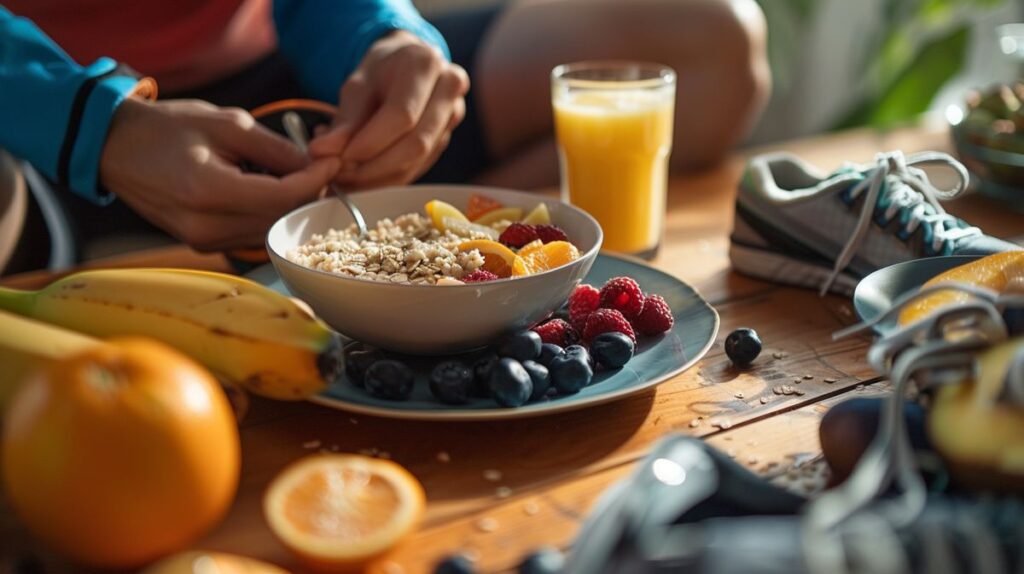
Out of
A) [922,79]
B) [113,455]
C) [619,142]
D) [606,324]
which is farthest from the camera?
[922,79]

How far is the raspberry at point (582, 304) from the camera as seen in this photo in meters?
0.90

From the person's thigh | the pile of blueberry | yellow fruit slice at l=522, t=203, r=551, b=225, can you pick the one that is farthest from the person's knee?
the pile of blueberry

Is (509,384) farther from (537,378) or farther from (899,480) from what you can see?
(899,480)

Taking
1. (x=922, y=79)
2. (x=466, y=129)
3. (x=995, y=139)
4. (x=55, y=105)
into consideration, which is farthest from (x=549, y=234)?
(x=922, y=79)

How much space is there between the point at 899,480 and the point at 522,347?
12.6 inches

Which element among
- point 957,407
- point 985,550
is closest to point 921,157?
point 957,407

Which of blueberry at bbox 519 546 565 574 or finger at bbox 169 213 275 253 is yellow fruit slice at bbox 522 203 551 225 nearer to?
finger at bbox 169 213 275 253

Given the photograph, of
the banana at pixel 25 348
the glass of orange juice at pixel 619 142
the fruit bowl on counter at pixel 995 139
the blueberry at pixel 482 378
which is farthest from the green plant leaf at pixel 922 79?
the banana at pixel 25 348

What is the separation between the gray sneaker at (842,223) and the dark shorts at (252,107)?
2.59ft

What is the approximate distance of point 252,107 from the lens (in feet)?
5.17

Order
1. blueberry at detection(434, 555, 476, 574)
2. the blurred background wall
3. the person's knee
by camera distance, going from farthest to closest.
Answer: the blurred background wall → the person's knee → blueberry at detection(434, 555, 476, 574)

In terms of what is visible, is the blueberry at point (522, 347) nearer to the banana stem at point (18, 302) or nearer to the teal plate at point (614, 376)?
the teal plate at point (614, 376)

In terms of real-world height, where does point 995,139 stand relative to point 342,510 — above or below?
below

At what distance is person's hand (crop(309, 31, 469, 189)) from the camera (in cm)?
109
